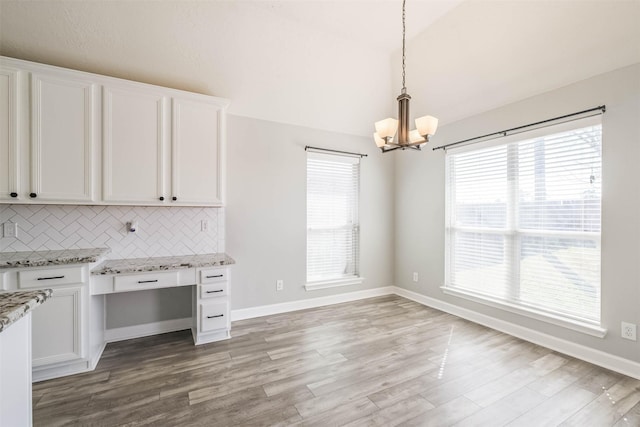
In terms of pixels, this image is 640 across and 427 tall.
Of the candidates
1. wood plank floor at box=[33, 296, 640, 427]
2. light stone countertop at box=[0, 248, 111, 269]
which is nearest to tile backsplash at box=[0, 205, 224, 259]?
light stone countertop at box=[0, 248, 111, 269]

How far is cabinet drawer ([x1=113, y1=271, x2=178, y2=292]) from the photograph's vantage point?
2.51 meters

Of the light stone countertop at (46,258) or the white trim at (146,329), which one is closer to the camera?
the light stone countertop at (46,258)

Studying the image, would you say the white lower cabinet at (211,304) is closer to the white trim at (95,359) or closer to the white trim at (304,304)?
the white trim at (304,304)

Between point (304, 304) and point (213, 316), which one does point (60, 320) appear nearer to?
point (213, 316)

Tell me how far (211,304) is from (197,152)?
5.19 ft

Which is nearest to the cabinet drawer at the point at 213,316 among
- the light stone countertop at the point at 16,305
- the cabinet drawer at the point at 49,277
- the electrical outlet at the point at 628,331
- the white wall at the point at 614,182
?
the cabinet drawer at the point at 49,277

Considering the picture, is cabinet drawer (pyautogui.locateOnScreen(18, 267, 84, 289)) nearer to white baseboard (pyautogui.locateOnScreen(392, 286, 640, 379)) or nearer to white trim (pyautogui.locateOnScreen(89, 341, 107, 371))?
white trim (pyautogui.locateOnScreen(89, 341, 107, 371))

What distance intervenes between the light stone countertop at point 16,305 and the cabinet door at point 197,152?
1.82 metres

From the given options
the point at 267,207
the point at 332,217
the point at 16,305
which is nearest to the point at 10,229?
the point at 16,305

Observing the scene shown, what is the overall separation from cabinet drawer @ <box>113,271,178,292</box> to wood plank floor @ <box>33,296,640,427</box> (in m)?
0.65

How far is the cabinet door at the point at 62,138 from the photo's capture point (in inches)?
93.2

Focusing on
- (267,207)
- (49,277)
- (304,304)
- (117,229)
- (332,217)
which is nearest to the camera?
(49,277)

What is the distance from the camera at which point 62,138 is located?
8.04 feet

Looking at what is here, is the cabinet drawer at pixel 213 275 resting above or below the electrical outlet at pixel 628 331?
above
